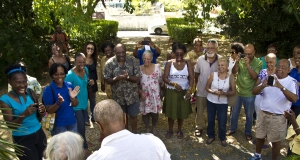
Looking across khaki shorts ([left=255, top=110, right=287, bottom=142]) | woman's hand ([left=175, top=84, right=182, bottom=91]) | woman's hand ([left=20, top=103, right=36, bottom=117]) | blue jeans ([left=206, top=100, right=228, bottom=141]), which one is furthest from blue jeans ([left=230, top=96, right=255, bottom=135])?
woman's hand ([left=20, top=103, right=36, bottom=117])

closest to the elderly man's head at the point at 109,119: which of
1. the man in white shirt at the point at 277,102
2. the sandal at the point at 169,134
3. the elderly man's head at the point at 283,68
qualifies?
the man in white shirt at the point at 277,102

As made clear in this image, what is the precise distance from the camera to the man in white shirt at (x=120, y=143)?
213 cm

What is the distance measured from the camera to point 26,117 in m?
3.67

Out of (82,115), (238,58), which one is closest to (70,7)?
(82,115)

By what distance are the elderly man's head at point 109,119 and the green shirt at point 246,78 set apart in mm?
3381

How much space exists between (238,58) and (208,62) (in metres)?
0.53

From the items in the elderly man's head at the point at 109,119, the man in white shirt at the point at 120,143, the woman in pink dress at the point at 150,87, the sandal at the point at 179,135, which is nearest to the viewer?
the man in white shirt at the point at 120,143

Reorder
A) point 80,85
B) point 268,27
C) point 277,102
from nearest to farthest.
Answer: point 277,102 → point 80,85 → point 268,27

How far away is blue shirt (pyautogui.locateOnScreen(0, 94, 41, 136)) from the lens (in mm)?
3512

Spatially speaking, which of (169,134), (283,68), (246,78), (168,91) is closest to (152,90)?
(168,91)

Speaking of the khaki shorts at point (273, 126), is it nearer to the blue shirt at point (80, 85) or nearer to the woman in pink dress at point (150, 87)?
the woman in pink dress at point (150, 87)

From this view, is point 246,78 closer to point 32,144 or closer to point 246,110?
point 246,110

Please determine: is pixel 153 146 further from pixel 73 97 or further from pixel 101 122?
pixel 73 97

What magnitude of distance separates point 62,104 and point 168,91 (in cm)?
204
